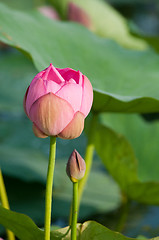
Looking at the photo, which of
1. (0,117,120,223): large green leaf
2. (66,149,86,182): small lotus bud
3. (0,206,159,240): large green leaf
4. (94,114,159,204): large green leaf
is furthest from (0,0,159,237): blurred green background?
(66,149,86,182): small lotus bud

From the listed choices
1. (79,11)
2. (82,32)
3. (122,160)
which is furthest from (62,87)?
(79,11)

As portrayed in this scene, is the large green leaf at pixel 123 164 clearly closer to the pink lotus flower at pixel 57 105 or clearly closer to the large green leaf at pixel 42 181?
the large green leaf at pixel 42 181

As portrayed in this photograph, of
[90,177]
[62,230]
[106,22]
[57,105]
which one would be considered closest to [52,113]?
→ [57,105]

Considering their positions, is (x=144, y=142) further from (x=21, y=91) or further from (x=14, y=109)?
(x=21, y=91)

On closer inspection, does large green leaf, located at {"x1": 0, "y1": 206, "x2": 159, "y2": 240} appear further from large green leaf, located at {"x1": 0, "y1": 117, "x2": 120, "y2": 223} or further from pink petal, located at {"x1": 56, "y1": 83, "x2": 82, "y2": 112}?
large green leaf, located at {"x1": 0, "y1": 117, "x2": 120, "y2": 223}

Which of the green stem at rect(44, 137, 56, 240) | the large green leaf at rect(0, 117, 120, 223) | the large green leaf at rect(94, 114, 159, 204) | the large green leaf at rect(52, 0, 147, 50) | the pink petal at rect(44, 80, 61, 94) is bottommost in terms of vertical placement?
the large green leaf at rect(0, 117, 120, 223)
